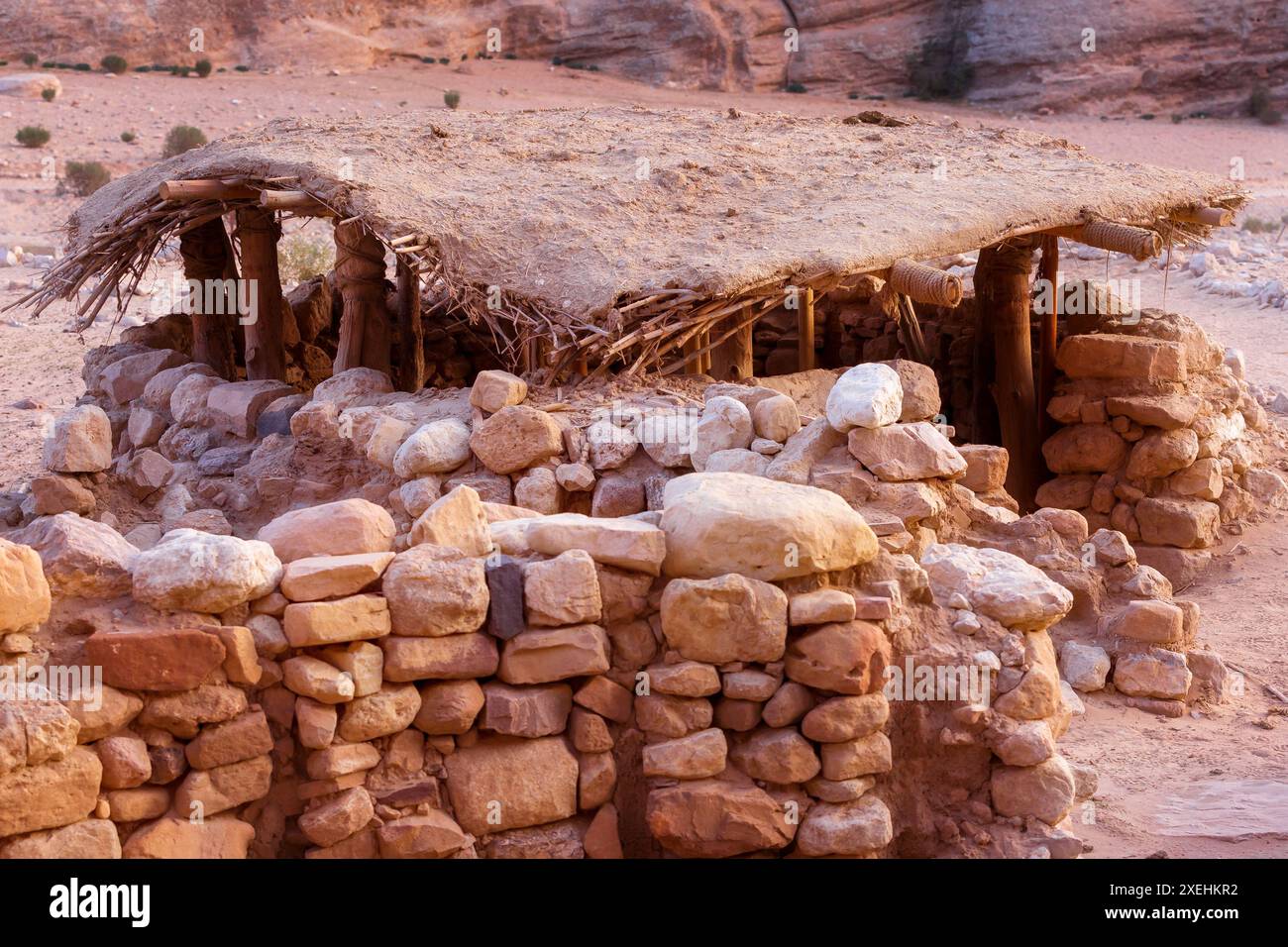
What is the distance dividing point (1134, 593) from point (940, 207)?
238cm

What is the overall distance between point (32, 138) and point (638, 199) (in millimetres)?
16347

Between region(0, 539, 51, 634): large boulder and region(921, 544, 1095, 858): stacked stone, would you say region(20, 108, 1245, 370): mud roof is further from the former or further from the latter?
region(0, 539, 51, 634): large boulder

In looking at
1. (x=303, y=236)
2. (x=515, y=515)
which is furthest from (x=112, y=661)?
(x=303, y=236)

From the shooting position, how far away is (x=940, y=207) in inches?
318

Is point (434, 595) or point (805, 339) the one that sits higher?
point (805, 339)

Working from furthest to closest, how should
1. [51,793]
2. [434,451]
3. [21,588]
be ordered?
[434,451] → [21,588] → [51,793]

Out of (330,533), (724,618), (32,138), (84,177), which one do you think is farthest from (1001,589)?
(32,138)

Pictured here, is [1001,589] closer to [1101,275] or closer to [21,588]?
[21,588]

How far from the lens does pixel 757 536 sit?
4.19 meters

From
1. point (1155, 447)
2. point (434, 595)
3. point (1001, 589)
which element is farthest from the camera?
point (1155, 447)

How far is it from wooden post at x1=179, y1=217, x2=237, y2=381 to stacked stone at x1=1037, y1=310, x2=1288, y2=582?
5.19m

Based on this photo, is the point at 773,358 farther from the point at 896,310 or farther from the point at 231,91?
the point at 231,91

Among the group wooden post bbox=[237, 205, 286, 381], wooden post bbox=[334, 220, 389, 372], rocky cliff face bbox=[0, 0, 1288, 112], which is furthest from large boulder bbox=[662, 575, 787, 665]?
rocky cliff face bbox=[0, 0, 1288, 112]

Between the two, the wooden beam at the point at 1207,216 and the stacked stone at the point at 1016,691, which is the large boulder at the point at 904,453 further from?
the wooden beam at the point at 1207,216
